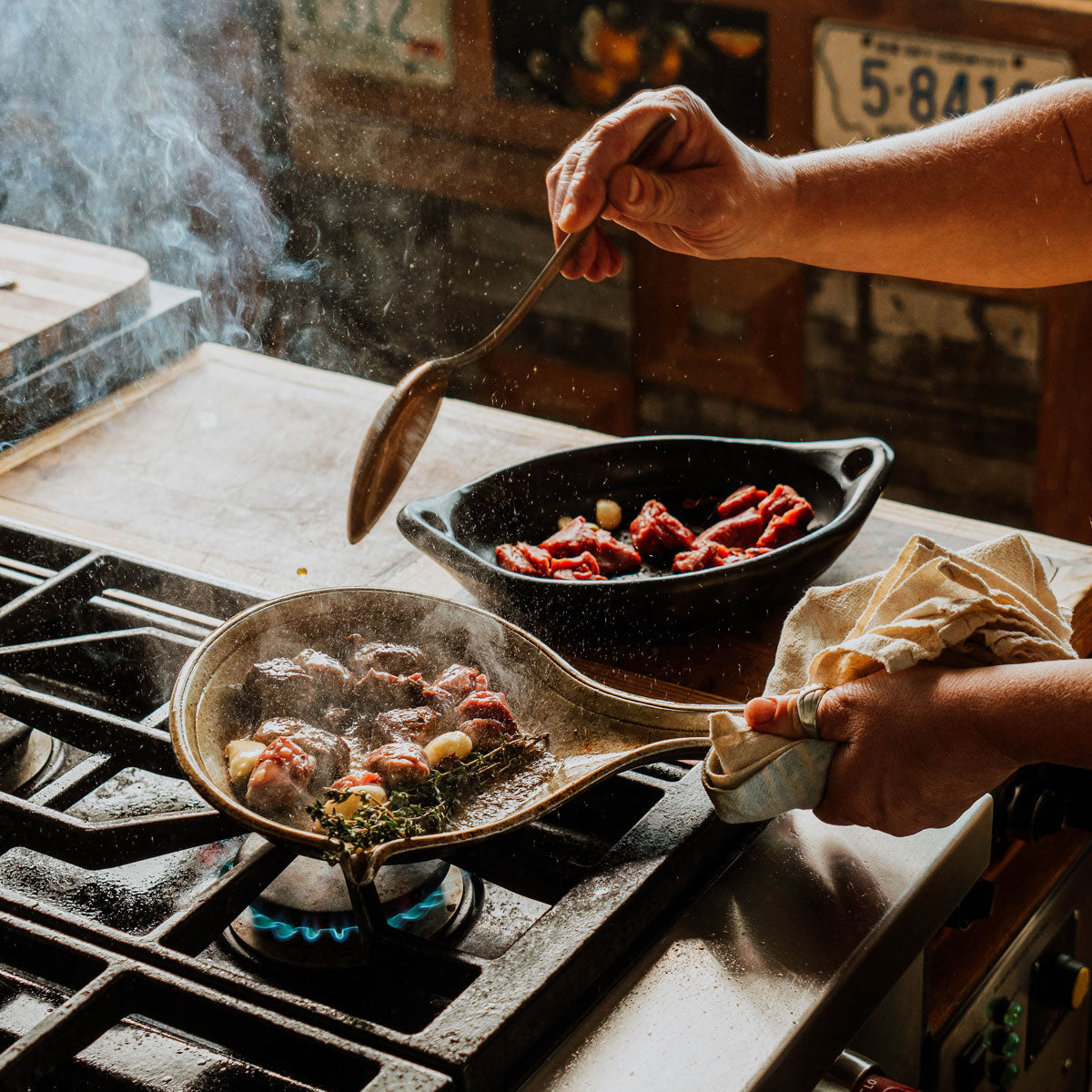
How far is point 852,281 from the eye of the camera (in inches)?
149

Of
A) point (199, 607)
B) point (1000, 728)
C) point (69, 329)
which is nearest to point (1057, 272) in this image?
point (1000, 728)

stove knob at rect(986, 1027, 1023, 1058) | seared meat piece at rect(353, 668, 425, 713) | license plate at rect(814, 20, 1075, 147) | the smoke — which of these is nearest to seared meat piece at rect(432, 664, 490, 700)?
seared meat piece at rect(353, 668, 425, 713)

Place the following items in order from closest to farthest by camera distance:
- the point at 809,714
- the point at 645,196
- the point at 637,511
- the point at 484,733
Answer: the point at 809,714 → the point at 484,733 → the point at 645,196 → the point at 637,511

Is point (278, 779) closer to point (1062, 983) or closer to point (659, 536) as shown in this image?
point (659, 536)

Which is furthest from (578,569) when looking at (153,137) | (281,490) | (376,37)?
(153,137)

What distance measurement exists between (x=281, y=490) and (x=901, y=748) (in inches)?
50.2

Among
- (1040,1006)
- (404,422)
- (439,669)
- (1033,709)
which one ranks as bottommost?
(1040,1006)

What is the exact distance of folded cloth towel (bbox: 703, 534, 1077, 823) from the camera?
1226 millimetres

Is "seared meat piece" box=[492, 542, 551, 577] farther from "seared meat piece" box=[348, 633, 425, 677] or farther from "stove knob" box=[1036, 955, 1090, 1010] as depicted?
"stove knob" box=[1036, 955, 1090, 1010]

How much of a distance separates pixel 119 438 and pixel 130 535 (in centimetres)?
34

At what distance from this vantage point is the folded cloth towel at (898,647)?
4.02 feet

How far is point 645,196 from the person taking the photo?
1.76 meters

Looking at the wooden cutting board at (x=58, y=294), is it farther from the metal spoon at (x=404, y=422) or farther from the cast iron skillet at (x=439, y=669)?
the cast iron skillet at (x=439, y=669)

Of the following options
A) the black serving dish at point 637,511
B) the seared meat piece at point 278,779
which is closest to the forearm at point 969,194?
the black serving dish at point 637,511
